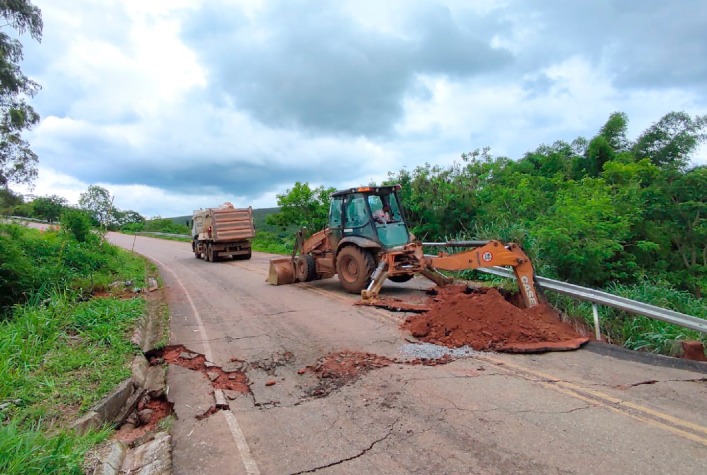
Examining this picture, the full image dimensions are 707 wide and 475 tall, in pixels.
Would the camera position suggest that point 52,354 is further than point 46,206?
No

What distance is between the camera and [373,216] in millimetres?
10211

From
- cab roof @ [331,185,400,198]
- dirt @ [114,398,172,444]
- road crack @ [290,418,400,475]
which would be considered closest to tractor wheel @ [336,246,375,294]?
cab roof @ [331,185,400,198]

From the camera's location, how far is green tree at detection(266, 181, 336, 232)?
2505cm

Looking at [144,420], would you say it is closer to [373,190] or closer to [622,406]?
[622,406]

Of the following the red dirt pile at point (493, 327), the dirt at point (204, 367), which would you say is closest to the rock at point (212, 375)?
the dirt at point (204, 367)

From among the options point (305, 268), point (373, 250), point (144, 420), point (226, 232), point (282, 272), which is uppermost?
point (226, 232)

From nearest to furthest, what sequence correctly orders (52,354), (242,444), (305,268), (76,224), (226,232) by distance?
(242,444)
(52,354)
(305,268)
(76,224)
(226,232)

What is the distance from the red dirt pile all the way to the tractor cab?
3.01 meters

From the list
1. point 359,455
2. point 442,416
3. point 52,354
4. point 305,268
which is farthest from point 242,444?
point 305,268

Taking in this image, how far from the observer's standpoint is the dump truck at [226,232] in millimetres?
20812

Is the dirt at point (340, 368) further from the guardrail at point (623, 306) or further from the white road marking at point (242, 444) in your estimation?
the guardrail at point (623, 306)

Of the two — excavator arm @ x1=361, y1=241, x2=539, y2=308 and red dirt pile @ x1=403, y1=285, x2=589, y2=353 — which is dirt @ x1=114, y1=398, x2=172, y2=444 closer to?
red dirt pile @ x1=403, y1=285, x2=589, y2=353

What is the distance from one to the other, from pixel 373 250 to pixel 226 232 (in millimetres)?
12507

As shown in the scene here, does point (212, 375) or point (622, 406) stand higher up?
point (622, 406)
